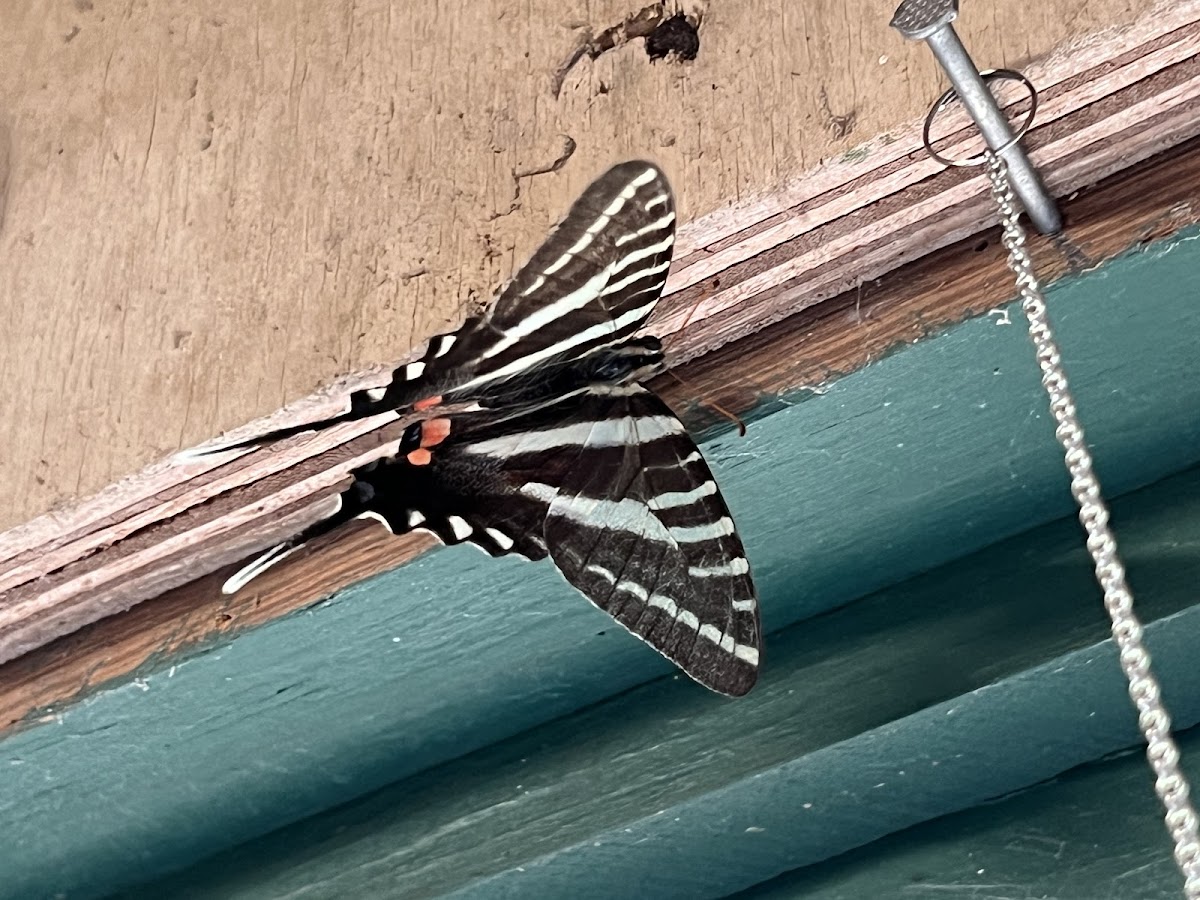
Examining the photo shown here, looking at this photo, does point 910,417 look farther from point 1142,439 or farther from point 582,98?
point 582,98

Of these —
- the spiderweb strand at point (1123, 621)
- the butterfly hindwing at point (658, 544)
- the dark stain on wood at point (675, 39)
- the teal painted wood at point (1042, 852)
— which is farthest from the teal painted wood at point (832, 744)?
the dark stain on wood at point (675, 39)

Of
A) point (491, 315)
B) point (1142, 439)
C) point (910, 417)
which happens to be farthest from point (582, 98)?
point (1142, 439)

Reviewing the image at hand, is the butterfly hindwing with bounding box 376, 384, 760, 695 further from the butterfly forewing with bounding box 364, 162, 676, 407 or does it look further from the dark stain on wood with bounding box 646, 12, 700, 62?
the dark stain on wood with bounding box 646, 12, 700, 62

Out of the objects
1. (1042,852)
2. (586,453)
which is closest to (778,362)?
(586,453)

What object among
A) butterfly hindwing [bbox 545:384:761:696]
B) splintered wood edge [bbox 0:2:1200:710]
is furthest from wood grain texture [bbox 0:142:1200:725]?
butterfly hindwing [bbox 545:384:761:696]

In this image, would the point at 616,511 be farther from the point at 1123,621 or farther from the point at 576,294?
the point at 1123,621

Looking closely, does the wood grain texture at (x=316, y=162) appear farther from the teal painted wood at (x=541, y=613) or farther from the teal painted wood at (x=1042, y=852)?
the teal painted wood at (x=1042, y=852)
